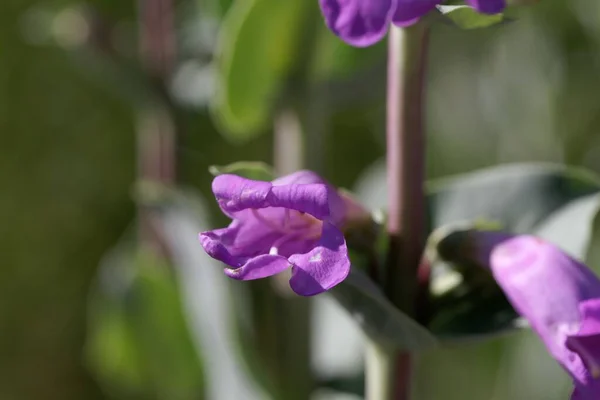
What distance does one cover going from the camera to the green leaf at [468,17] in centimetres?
28

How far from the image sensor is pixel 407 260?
34 cm

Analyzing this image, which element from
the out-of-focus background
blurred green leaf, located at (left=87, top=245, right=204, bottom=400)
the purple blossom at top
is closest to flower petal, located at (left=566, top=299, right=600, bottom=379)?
the purple blossom at top

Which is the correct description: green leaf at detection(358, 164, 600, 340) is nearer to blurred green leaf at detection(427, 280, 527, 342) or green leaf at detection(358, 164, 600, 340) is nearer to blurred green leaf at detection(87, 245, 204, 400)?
blurred green leaf at detection(427, 280, 527, 342)

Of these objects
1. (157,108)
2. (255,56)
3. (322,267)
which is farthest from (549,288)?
(157,108)

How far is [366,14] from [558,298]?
125mm

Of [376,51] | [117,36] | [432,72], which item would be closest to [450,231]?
[376,51]

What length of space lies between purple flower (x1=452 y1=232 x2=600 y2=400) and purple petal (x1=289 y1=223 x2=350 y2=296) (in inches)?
3.6

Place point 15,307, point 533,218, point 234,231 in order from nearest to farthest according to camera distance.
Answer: point 234,231 → point 533,218 → point 15,307

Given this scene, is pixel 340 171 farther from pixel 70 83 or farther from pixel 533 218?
pixel 533 218

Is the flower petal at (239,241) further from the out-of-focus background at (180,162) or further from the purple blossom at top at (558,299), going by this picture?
the out-of-focus background at (180,162)

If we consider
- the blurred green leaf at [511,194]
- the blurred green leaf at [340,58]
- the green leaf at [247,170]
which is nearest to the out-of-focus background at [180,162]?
the blurred green leaf at [340,58]

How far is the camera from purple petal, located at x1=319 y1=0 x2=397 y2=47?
0.26m

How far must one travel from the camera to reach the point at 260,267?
0.26 metres

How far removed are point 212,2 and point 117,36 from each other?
0.27m
